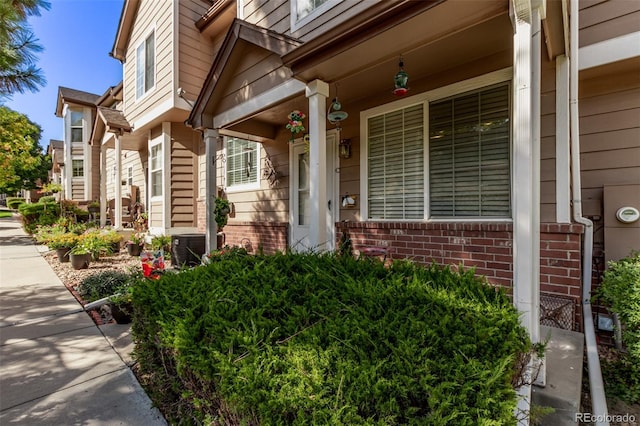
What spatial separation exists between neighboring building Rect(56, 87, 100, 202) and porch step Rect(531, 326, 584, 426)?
1913 centimetres

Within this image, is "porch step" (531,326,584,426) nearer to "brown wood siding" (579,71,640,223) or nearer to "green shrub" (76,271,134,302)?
"brown wood siding" (579,71,640,223)

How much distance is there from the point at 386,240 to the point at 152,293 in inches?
114

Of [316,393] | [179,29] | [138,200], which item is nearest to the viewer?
[316,393]

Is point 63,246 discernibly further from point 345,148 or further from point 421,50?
point 421,50

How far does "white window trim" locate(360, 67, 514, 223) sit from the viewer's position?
3.31 metres

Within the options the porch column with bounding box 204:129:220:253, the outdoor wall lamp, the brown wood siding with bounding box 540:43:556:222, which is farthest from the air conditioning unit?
the brown wood siding with bounding box 540:43:556:222

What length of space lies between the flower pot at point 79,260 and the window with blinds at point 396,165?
17.7ft

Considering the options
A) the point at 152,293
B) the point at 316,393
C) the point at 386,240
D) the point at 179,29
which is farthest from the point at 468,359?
the point at 179,29

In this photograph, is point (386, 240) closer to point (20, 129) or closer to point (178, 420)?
point (178, 420)

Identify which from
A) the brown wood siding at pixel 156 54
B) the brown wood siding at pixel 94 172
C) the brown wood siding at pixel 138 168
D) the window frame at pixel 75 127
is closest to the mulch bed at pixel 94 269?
the brown wood siding at pixel 138 168

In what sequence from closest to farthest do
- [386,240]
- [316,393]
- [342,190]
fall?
1. [316,393]
2. [386,240]
3. [342,190]

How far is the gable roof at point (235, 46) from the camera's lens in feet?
12.0

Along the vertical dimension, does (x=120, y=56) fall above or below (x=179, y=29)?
above

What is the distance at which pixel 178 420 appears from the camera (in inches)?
71.1
